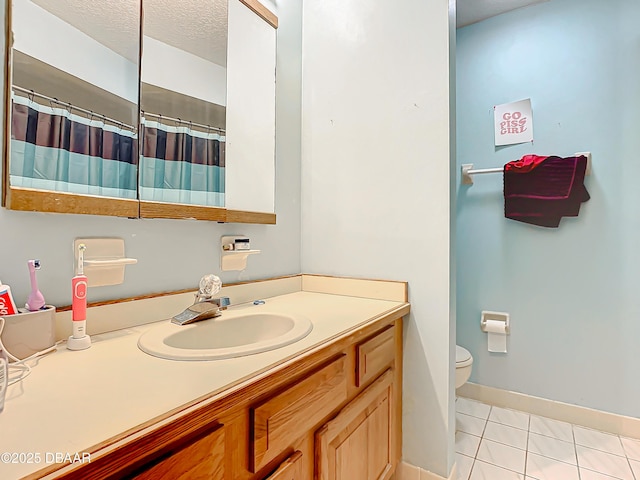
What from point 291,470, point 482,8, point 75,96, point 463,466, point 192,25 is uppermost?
point 482,8

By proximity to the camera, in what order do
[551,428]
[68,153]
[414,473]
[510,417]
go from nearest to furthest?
[68,153] → [414,473] → [551,428] → [510,417]

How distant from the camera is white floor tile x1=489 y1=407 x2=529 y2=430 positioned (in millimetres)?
1887

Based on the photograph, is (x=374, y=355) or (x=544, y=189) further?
(x=544, y=189)

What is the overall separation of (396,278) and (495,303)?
1.06 metres

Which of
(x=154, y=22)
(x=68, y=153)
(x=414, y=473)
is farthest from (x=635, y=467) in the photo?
(x=154, y=22)

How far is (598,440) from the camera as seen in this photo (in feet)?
5.68

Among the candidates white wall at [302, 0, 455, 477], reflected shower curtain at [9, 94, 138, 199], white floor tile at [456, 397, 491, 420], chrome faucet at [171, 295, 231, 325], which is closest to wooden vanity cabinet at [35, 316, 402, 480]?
white wall at [302, 0, 455, 477]

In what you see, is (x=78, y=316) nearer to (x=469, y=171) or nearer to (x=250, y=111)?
(x=250, y=111)

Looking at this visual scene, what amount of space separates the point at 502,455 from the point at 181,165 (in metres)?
1.89

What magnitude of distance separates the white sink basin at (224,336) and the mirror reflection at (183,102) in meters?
0.41

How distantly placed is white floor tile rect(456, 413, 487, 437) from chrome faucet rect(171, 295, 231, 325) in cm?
156

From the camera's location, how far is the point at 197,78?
1.19 meters

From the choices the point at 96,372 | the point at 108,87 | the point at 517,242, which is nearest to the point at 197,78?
the point at 108,87

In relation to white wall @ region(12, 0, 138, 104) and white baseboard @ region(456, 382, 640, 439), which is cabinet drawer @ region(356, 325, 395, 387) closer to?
white wall @ region(12, 0, 138, 104)
